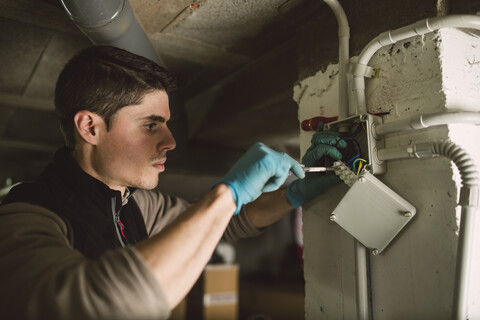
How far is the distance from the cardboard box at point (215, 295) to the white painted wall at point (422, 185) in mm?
2113

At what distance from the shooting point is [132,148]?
40.5 inches

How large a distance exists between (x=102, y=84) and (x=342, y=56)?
0.72 metres

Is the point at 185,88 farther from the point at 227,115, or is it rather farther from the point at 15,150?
the point at 15,150

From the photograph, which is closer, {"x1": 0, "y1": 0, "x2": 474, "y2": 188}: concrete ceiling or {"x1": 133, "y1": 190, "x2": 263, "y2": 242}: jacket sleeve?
{"x1": 0, "y1": 0, "x2": 474, "y2": 188}: concrete ceiling

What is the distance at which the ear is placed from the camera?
102 centimetres

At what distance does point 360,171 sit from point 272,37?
800 mm

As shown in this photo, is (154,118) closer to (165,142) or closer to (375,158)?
(165,142)

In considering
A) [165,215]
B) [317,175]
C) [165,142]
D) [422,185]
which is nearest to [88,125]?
[165,142]

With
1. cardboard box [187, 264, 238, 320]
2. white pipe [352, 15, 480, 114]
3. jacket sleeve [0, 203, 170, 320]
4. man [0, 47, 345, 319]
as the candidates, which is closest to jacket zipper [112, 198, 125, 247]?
man [0, 47, 345, 319]

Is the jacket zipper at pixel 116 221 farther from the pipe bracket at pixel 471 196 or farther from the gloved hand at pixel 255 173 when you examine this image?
the pipe bracket at pixel 471 196

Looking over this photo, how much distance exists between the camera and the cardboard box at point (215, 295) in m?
2.88

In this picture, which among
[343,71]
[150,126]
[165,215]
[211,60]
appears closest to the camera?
[343,71]

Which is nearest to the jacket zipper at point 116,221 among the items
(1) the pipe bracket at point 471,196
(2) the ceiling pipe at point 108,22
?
(2) the ceiling pipe at point 108,22

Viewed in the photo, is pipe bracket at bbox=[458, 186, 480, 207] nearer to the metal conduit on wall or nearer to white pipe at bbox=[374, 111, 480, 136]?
the metal conduit on wall
